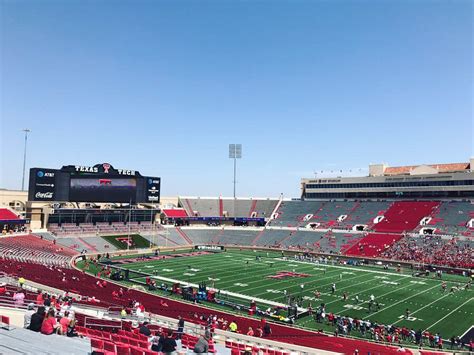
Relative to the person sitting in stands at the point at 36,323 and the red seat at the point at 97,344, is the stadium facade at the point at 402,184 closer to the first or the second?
the red seat at the point at 97,344

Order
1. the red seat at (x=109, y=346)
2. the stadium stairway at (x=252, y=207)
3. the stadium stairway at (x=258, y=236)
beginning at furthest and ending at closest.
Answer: the stadium stairway at (x=252, y=207) < the stadium stairway at (x=258, y=236) < the red seat at (x=109, y=346)

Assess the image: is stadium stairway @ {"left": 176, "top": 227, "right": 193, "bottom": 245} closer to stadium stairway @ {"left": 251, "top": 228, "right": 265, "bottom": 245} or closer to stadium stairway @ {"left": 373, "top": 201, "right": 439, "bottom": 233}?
stadium stairway @ {"left": 251, "top": 228, "right": 265, "bottom": 245}

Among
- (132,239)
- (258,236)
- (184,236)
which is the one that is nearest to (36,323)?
(132,239)

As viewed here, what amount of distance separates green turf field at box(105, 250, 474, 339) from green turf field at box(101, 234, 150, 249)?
10.4 meters


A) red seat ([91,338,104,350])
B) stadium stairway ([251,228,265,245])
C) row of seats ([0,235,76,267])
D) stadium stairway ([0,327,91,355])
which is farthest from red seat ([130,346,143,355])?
stadium stairway ([251,228,265,245])

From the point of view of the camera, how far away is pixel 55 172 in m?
57.4

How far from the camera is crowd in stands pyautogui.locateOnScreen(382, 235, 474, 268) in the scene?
46.8 m

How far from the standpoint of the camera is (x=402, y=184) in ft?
228

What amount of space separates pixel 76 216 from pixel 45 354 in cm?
5612

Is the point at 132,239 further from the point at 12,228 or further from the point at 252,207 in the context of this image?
the point at 252,207

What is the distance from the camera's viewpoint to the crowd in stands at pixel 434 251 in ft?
154

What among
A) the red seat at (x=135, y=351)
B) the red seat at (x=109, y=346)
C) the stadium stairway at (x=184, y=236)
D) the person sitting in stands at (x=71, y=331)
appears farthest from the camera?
the stadium stairway at (x=184, y=236)

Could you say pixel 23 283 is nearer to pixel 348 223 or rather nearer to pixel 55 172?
pixel 55 172

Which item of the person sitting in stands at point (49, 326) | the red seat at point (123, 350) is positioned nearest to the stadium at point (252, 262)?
the red seat at point (123, 350)
